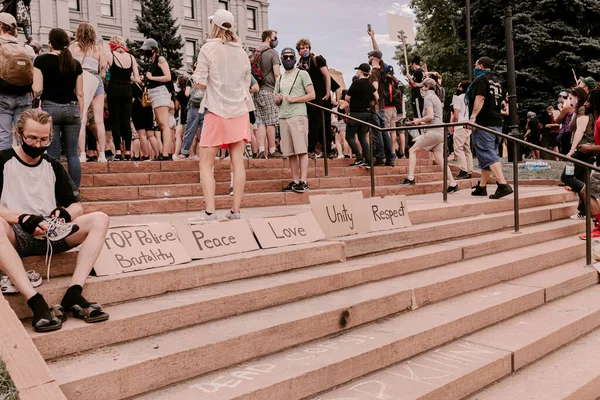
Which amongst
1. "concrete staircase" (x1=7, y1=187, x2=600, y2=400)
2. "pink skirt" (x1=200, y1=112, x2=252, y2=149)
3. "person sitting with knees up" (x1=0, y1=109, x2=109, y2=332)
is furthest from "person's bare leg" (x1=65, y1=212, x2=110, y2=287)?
"pink skirt" (x1=200, y1=112, x2=252, y2=149)

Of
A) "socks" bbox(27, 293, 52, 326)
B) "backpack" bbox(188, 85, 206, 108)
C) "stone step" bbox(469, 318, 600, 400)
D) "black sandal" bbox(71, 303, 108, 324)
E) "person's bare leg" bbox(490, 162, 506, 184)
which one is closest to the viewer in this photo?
"socks" bbox(27, 293, 52, 326)

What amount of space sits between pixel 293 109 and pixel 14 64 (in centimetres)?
342

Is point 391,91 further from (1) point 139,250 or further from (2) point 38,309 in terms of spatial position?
(2) point 38,309

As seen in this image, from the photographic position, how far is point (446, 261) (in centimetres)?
569

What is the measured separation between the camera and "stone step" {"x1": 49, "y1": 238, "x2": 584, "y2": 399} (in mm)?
2992

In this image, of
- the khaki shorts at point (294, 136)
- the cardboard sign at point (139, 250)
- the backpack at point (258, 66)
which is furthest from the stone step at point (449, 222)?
the backpack at point (258, 66)

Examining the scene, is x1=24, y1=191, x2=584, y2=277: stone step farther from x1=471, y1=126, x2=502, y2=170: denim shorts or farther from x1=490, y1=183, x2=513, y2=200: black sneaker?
x1=471, y1=126, x2=502, y2=170: denim shorts

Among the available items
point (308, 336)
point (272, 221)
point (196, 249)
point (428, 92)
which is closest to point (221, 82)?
point (272, 221)

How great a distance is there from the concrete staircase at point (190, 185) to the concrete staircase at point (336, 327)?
8.37 ft

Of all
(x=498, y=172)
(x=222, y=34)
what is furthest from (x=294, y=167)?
(x=498, y=172)

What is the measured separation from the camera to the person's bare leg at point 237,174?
18.0 feet

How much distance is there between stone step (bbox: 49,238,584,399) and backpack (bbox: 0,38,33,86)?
10.9 ft

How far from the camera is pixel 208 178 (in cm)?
543

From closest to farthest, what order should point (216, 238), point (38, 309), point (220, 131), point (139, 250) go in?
1. point (38, 309)
2. point (139, 250)
3. point (216, 238)
4. point (220, 131)
